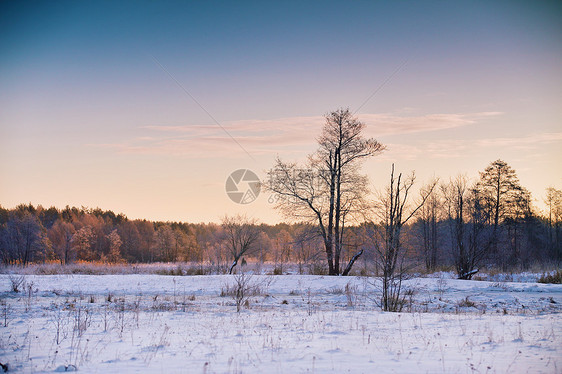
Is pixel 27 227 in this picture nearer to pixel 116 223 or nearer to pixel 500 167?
pixel 116 223

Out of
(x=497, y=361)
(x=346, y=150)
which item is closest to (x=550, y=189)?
(x=346, y=150)

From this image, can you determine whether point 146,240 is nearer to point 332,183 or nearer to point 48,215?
point 48,215

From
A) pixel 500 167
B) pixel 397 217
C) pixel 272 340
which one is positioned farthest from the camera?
pixel 500 167

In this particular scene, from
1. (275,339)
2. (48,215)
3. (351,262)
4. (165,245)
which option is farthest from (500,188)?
(48,215)

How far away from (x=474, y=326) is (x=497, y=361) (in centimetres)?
328

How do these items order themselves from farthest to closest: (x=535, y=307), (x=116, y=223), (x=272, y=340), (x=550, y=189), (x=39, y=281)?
(x=116, y=223) < (x=550, y=189) < (x=39, y=281) < (x=535, y=307) < (x=272, y=340)

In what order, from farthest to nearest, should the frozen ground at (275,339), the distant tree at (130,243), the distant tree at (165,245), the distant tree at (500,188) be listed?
the distant tree at (130,243) → the distant tree at (165,245) → the distant tree at (500,188) → the frozen ground at (275,339)

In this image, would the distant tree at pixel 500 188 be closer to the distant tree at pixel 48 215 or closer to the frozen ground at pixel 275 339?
the frozen ground at pixel 275 339

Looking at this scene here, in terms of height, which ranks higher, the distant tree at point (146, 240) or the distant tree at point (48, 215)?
the distant tree at point (48, 215)

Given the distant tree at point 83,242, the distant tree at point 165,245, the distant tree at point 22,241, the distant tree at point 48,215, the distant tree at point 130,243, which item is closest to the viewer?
the distant tree at point 22,241

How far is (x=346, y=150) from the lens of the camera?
26141 millimetres

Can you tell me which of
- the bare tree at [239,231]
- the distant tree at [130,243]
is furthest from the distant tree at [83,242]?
the bare tree at [239,231]

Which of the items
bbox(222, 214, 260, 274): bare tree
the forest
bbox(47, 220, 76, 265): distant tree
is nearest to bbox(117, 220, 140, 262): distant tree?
the forest

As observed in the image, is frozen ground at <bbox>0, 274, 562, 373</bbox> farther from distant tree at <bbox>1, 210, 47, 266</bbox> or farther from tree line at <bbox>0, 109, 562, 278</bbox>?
distant tree at <bbox>1, 210, 47, 266</bbox>
